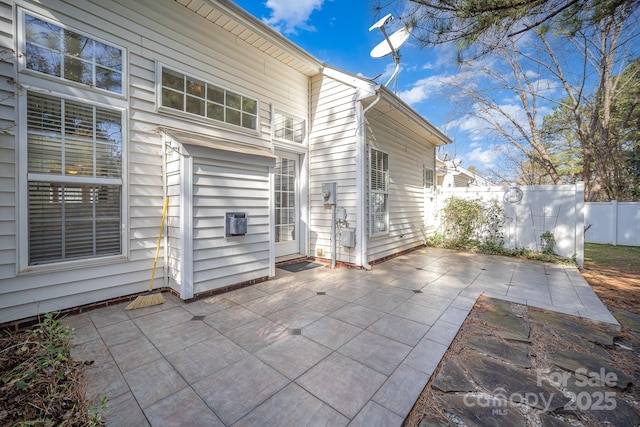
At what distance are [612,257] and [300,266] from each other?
25.7 feet

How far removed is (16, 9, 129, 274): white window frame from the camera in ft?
8.46

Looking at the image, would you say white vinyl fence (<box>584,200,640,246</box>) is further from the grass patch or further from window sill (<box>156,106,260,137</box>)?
window sill (<box>156,106,260,137</box>)

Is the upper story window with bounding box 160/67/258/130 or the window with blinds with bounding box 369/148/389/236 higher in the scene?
the upper story window with bounding box 160/67/258/130

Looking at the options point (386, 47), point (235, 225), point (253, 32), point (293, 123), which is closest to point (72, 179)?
point (235, 225)

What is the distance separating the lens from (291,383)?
1806 mm

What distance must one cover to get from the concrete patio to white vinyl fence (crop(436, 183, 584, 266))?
2.04 metres

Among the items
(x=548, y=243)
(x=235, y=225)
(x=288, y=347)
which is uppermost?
(x=235, y=225)

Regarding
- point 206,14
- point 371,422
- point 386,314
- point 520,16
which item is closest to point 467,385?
point 371,422

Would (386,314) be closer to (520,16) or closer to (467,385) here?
(467,385)

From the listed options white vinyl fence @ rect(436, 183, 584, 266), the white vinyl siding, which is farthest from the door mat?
white vinyl fence @ rect(436, 183, 584, 266)

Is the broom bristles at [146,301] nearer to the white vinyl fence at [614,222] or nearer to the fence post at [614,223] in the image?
the white vinyl fence at [614,222]

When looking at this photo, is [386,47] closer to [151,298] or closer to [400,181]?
[400,181]

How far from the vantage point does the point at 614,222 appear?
26.8 feet

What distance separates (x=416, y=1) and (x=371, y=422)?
3.44 m
